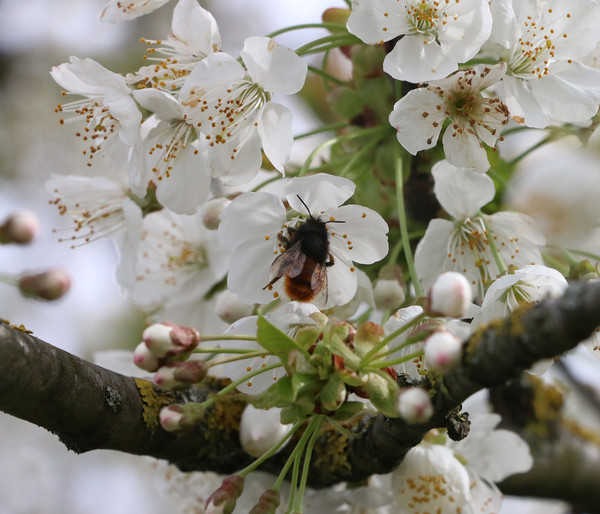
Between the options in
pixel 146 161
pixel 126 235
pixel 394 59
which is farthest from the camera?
pixel 126 235

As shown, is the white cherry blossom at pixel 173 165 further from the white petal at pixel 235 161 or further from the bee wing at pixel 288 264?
the bee wing at pixel 288 264

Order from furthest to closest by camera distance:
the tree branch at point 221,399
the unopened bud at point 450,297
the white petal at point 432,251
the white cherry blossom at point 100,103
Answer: the white petal at point 432,251 < the white cherry blossom at point 100,103 < the unopened bud at point 450,297 < the tree branch at point 221,399

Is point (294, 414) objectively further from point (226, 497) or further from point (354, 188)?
point (354, 188)

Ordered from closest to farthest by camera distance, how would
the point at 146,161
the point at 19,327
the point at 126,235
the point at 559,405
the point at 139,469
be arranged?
the point at 19,327 < the point at 146,161 < the point at 126,235 < the point at 559,405 < the point at 139,469

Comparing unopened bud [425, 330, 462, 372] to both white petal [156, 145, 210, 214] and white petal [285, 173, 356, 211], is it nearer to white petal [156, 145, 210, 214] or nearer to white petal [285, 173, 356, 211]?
white petal [285, 173, 356, 211]

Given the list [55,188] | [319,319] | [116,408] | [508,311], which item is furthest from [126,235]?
[508,311]

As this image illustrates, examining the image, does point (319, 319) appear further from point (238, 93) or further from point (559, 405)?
point (559, 405)

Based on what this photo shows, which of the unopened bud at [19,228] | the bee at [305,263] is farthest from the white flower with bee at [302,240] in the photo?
the unopened bud at [19,228]

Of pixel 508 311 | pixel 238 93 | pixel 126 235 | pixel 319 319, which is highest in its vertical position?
pixel 238 93
